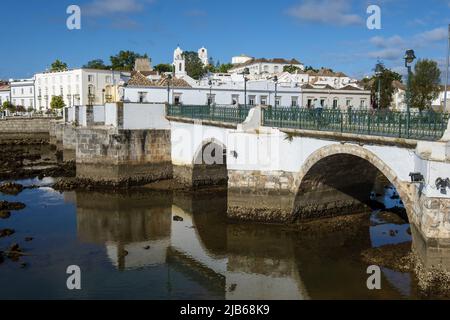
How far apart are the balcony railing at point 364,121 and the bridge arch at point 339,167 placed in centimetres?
73

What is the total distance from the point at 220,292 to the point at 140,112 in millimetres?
18012

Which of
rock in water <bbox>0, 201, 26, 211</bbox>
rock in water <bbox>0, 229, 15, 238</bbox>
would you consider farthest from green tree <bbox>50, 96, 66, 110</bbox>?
rock in water <bbox>0, 229, 15, 238</bbox>

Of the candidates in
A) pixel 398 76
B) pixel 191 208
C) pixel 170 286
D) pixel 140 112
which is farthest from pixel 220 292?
pixel 398 76

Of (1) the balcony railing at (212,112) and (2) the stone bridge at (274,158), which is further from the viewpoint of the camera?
(1) the balcony railing at (212,112)

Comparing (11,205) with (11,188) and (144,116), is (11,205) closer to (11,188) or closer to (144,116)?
(11,188)

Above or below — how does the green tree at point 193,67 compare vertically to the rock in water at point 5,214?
above

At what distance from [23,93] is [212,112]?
223ft

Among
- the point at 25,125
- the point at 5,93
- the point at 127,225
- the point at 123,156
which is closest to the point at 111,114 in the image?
the point at 123,156

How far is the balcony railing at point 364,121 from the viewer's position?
13109mm

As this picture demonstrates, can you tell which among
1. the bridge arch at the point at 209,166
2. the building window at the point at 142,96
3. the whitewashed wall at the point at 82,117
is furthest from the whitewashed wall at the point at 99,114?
the bridge arch at the point at 209,166

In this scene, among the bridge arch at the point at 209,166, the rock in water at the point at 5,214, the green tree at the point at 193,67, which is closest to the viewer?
the rock in water at the point at 5,214

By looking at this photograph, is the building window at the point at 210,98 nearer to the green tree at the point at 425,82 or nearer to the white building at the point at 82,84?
the green tree at the point at 425,82

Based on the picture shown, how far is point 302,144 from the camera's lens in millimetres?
18922

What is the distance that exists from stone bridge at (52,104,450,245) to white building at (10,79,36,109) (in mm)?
54478
